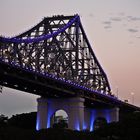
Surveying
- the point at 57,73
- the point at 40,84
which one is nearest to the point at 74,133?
the point at 40,84

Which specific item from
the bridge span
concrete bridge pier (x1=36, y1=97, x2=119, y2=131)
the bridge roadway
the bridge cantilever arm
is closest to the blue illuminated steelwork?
the bridge span

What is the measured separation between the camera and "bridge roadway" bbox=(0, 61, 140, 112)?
214 ft

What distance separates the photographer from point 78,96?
282 ft

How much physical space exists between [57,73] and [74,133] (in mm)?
31369

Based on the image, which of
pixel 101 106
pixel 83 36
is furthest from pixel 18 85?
pixel 101 106

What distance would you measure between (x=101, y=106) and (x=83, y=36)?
18.4m

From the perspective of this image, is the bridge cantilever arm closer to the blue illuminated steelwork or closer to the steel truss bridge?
the steel truss bridge

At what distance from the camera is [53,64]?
87562mm

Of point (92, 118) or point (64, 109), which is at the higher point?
point (92, 118)

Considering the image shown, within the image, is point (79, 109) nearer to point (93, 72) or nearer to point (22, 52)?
point (22, 52)

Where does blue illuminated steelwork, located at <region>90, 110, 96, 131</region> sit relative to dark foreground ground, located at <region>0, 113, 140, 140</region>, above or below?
above

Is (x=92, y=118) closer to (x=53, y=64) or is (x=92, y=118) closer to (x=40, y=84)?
(x=53, y=64)

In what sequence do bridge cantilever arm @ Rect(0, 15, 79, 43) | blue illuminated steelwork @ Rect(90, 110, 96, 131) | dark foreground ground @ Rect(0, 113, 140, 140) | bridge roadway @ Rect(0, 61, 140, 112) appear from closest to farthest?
dark foreground ground @ Rect(0, 113, 140, 140)
bridge roadway @ Rect(0, 61, 140, 112)
bridge cantilever arm @ Rect(0, 15, 79, 43)
blue illuminated steelwork @ Rect(90, 110, 96, 131)

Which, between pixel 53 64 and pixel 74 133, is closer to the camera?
pixel 74 133
